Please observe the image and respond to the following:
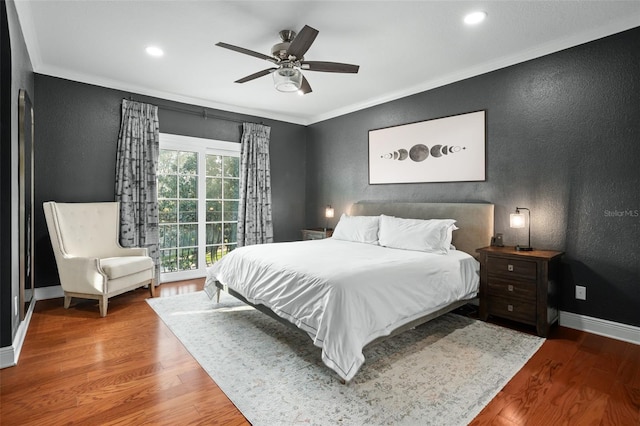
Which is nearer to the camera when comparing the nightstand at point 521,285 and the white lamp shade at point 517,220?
the nightstand at point 521,285

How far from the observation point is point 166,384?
2.23 metres

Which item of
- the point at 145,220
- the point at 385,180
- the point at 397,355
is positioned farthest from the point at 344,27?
the point at 145,220

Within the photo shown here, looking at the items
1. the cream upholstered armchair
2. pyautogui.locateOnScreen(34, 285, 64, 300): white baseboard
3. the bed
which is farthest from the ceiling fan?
pyautogui.locateOnScreen(34, 285, 64, 300): white baseboard

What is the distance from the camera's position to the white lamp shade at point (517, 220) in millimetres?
3316

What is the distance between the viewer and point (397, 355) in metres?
2.63

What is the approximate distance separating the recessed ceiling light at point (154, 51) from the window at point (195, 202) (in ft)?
4.98

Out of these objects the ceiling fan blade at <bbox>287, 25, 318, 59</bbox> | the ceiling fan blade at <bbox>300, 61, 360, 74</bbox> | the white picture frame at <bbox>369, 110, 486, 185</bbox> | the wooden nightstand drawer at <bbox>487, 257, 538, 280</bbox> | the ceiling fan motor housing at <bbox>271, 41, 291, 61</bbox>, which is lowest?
the wooden nightstand drawer at <bbox>487, 257, 538, 280</bbox>

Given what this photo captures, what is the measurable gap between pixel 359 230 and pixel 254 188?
208 cm

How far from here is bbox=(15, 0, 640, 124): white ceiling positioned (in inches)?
106

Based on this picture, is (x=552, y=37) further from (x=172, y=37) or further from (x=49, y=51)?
(x=49, y=51)

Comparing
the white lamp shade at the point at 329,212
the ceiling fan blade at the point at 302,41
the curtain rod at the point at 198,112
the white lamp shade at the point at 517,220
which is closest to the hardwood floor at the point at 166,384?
the white lamp shade at the point at 517,220

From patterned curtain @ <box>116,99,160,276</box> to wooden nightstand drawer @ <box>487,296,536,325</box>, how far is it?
418 centimetres

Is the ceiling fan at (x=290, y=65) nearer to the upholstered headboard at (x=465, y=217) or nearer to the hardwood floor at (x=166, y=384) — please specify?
the upholstered headboard at (x=465, y=217)

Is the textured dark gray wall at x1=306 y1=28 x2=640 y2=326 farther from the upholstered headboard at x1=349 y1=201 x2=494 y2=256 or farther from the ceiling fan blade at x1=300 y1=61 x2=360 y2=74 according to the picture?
the ceiling fan blade at x1=300 y1=61 x2=360 y2=74
